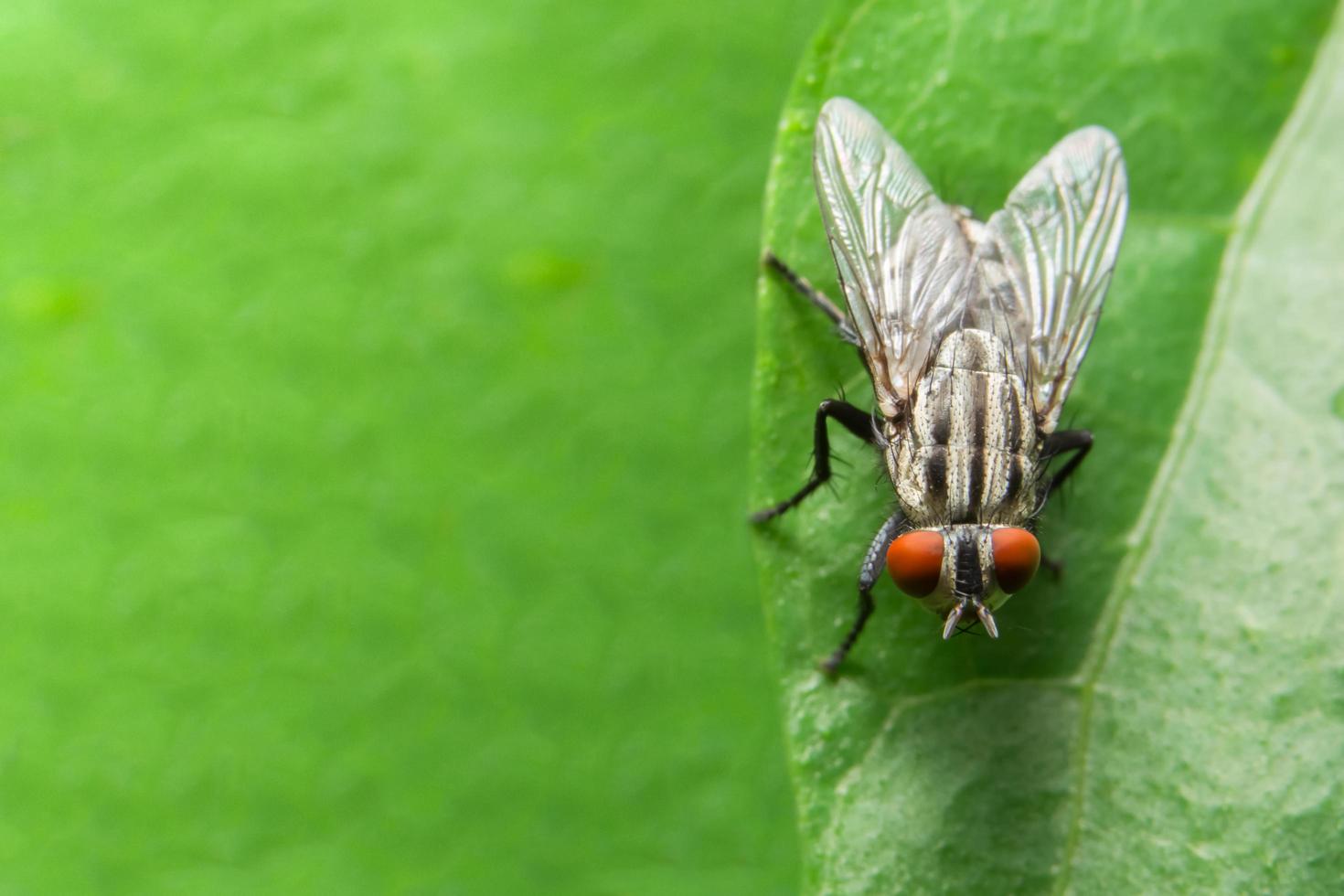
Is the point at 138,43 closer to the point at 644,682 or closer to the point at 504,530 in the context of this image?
the point at 504,530

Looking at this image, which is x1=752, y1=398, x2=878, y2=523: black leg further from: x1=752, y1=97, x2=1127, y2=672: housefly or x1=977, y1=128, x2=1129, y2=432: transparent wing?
x1=977, y1=128, x2=1129, y2=432: transparent wing

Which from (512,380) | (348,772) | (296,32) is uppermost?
(296,32)

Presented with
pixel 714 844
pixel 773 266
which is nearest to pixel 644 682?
pixel 714 844

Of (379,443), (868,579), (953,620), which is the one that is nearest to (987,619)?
(953,620)

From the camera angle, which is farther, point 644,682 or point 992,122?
point 644,682

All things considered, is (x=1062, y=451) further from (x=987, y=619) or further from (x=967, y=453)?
(x=987, y=619)

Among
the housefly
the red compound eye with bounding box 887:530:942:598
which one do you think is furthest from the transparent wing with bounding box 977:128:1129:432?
Answer: the red compound eye with bounding box 887:530:942:598
